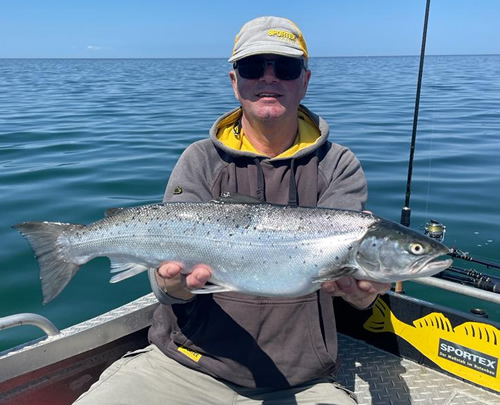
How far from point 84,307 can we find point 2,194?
4.99 meters

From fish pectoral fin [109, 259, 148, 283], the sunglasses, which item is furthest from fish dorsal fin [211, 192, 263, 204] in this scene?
the sunglasses

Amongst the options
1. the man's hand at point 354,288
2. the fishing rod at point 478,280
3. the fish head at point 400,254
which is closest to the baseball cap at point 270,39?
the fish head at point 400,254

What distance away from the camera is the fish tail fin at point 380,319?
4578 millimetres

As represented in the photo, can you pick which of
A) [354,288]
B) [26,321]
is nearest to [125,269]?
[26,321]

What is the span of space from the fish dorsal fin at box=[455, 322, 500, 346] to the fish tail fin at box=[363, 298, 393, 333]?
→ 0.64m

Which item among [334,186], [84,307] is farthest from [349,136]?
[334,186]

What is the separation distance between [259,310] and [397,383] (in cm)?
169

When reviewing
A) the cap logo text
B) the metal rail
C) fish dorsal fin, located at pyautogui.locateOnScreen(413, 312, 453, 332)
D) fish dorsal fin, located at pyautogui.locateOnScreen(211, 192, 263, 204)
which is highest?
the cap logo text

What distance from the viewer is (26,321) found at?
11.6ft

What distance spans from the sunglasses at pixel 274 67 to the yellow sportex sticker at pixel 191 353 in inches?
80.2

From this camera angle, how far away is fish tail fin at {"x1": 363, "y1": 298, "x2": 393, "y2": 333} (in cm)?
458

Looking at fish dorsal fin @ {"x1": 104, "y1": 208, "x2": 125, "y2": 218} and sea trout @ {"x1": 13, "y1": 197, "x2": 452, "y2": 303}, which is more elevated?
fish dorsal fin @ {"x1": 104, "y1": 208, "x2": 125, "y2": 218}

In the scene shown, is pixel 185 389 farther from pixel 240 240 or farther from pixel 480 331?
pixel 480 331

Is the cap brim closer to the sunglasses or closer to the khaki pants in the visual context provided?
the sunglasses
